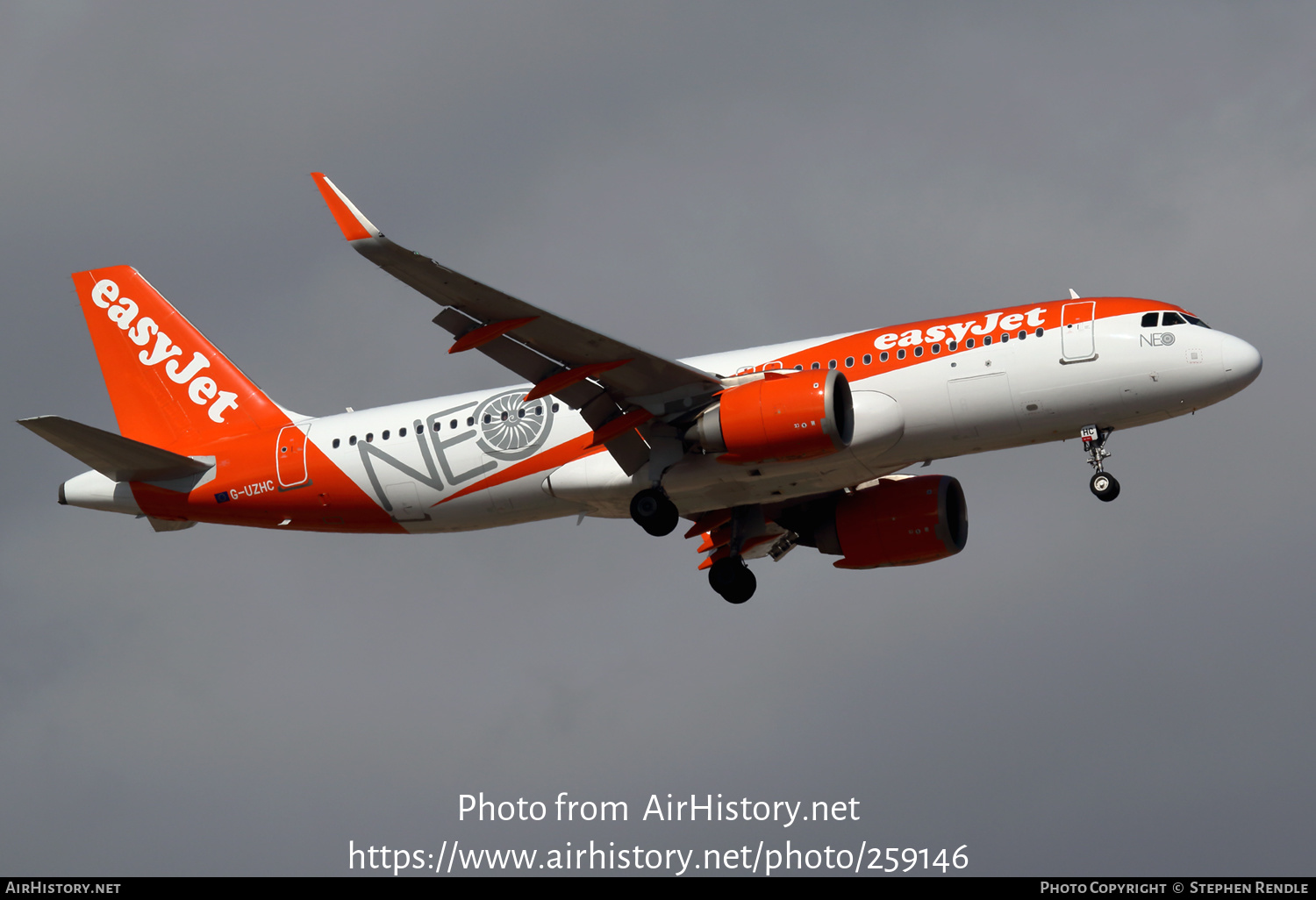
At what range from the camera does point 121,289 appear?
141 feet

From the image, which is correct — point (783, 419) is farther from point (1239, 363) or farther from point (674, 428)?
point (1239, 363)

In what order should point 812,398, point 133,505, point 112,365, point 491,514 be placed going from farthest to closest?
point 112,365 → point 133,505 → point 491,514 → point 812,398

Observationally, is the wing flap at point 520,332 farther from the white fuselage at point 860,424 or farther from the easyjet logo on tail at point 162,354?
the easyjet logo on tail at point 162,354

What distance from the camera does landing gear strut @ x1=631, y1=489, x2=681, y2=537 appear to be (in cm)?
3484

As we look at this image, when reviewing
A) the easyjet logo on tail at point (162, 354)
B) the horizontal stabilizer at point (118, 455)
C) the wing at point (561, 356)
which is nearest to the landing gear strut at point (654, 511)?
the wing at point (561, 356)

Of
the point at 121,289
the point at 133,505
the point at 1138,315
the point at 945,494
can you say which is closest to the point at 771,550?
the point at 945,494

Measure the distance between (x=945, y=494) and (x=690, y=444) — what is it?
8.15 metres

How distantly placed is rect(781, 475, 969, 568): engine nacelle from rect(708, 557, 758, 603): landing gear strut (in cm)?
212

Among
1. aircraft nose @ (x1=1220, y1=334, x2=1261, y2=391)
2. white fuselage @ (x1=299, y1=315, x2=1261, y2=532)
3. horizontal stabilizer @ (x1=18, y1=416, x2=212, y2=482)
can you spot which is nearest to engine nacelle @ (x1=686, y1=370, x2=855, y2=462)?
white fuselage @ (x1=299, y1=315, x2=1261, y2=532)

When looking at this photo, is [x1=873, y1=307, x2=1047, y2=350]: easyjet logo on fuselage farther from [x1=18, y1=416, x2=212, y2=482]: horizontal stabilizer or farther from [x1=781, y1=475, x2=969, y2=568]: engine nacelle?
[x1=18, y1=416, x2=212, y2=482]: horizontal stabilizer

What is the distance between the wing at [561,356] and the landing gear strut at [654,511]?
30.2 inches

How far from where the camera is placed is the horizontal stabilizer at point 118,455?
36031 mm

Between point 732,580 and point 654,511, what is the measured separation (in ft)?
17.7

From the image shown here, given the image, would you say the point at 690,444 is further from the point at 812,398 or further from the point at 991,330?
Answer: the point at 991,330
